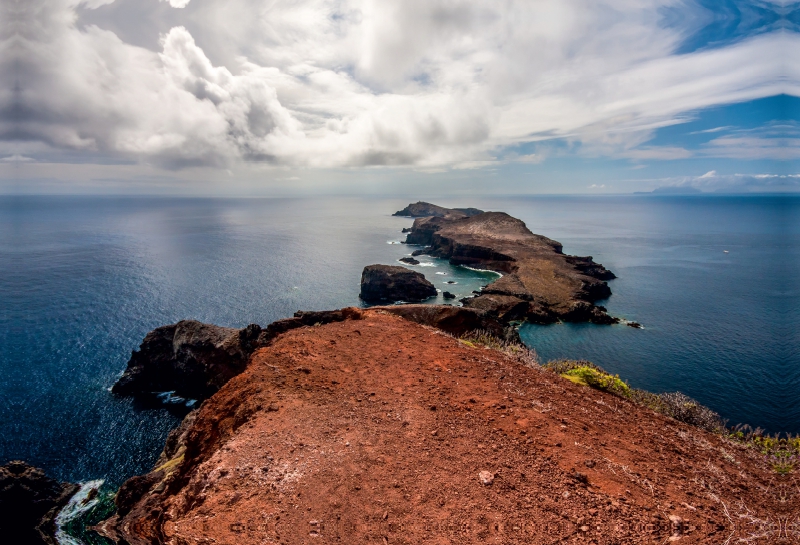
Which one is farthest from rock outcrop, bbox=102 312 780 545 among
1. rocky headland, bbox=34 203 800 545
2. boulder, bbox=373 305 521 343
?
boulder, bbox=373 305 521 343

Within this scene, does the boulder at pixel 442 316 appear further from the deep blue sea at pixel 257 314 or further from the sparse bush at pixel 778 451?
the deep blue sea at pixel 257 314

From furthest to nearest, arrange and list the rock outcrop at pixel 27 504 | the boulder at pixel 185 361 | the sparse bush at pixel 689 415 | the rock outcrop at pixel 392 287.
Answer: the rock outcrop at pixel 392 287
the boulder at pixel 185 361
the rock outcrop at pixel 27 504
the sparse bush at pixel 689 415

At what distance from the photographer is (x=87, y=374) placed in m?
43.9

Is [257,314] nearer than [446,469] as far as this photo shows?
No

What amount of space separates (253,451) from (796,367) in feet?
184

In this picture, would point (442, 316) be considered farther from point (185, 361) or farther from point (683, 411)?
point (185, 361)

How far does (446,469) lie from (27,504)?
30205 mm

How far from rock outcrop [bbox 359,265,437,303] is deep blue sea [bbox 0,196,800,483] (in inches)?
149

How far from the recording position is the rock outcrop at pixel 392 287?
2913 inches

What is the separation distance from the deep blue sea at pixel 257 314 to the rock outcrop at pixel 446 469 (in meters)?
25.6

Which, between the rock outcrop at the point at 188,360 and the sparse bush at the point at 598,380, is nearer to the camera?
the sparse bush at the point at 598,380

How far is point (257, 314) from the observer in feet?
208

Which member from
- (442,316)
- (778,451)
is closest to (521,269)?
(442,316)

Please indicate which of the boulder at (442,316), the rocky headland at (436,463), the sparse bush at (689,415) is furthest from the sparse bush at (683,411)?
the boulder at (442,316)
